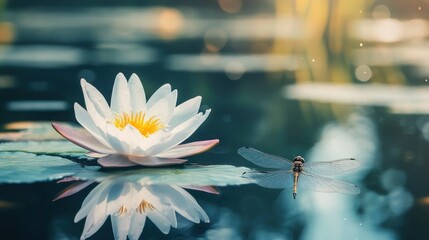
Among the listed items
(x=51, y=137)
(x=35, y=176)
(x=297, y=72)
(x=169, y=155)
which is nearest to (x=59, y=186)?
(x=35, y=176)

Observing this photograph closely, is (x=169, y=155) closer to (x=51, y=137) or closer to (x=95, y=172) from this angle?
(x=95, y=172)

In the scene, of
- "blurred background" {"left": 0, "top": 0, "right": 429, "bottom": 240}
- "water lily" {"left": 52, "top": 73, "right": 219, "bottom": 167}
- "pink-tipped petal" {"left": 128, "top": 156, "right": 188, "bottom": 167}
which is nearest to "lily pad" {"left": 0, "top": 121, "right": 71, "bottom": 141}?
"blurred background" {"left": 0, "top": 0, "right": 429, "bottom": 240}

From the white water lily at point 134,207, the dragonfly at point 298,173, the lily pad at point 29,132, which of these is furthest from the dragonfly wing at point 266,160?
the lily pad at point 29,132

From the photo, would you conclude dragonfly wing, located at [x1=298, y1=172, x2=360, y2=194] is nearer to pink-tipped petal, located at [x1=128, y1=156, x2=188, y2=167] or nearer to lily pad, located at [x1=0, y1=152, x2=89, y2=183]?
pink-tipped petal, located at [x1=128, y1=156, x2=188, y2=167]

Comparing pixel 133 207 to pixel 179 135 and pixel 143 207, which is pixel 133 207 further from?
pixel 179 135

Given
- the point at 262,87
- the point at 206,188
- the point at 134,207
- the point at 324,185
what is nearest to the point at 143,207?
the point at 134,207
